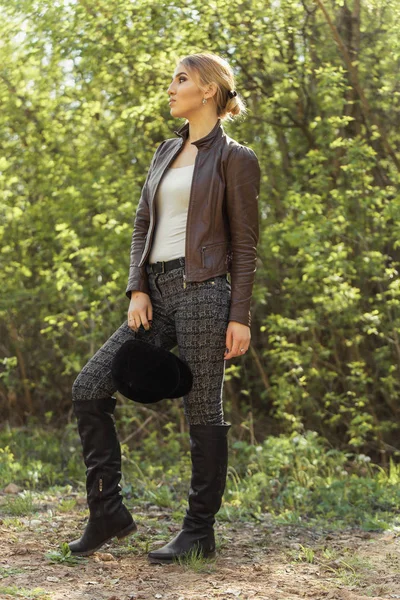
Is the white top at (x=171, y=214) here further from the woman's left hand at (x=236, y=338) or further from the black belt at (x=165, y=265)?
the woman's left hand at (x=236, y=338)

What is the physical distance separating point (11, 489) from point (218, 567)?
235cm

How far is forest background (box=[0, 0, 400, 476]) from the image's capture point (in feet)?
21.7

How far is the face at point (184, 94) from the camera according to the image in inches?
139

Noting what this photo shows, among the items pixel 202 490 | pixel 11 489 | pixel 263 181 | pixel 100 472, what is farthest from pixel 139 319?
pixel 263 181

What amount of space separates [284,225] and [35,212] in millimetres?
2395

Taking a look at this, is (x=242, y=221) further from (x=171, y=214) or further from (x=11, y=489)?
(x=11, y=489)

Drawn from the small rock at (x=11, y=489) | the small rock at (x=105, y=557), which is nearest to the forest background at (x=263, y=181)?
the small rock at (x=11, y=489)

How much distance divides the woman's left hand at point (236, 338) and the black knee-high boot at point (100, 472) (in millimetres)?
575

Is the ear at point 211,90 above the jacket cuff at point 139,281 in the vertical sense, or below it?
above

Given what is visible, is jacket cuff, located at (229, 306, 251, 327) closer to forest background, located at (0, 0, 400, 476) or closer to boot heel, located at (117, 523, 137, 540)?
boot heel, located at (117, 523, 137, 540)

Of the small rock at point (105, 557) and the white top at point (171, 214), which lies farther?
the small rock at point (105, 557)

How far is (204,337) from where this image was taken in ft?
11.5

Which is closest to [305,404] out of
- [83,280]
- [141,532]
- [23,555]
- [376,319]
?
[376,319]

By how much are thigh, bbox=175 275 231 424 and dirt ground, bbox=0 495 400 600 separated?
0.67 metres
